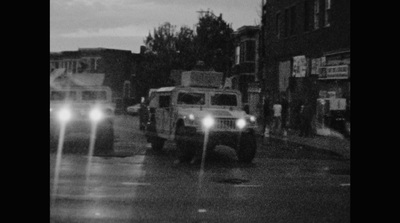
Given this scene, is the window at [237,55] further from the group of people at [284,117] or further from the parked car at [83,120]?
the parked car at [83,120]

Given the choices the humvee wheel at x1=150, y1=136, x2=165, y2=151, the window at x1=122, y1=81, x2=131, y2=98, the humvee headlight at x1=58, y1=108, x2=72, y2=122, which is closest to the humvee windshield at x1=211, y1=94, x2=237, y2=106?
the humvee wheel at x1=150, y1=136, x2=165, y2=151

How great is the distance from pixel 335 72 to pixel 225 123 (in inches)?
519

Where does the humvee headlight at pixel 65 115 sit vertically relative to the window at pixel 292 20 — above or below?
below

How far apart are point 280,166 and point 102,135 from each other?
6353 millimetres

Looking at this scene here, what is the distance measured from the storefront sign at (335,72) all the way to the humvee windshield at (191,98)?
37.9 ft

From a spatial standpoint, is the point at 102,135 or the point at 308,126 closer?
the point at 102,135

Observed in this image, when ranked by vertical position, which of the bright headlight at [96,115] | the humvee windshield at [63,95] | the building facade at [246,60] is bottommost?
the bright headlight at [96,115]

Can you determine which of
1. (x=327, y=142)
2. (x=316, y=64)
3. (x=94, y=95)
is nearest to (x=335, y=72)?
(x=316, y=64)

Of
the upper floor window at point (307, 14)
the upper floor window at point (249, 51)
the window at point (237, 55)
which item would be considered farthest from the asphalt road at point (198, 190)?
the window at point (237, 55)

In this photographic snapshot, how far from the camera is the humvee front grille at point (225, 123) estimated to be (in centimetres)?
1616

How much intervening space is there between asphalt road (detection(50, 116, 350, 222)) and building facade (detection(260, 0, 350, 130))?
1100 cm

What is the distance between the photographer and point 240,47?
162 ft
